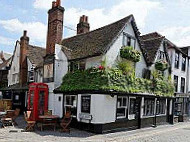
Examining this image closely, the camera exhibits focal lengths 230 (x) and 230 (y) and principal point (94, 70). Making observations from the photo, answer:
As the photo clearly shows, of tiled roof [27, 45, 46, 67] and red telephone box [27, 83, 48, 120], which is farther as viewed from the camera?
tiled roof [27, 45, 46, 67]

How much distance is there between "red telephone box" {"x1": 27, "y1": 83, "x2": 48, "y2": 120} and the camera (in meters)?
17.6

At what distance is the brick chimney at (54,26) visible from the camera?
61.8ft

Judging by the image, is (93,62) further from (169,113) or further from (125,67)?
(169,113)

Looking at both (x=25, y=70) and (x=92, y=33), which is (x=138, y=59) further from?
(x=25, y=70)

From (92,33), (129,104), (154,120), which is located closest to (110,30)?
(92,33)

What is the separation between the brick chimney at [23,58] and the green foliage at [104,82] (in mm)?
9100

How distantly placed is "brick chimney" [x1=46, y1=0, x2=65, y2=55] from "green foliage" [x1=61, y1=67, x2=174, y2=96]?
3.08 m

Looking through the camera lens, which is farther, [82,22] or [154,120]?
[82,22]

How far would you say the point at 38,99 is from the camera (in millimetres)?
18094

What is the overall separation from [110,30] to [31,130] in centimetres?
942

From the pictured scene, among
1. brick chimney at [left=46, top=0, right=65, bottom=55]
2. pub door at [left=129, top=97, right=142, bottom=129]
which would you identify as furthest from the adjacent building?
pub door at [left=129, top=97, right=142, bottom=129]

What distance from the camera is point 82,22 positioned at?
24828 mm

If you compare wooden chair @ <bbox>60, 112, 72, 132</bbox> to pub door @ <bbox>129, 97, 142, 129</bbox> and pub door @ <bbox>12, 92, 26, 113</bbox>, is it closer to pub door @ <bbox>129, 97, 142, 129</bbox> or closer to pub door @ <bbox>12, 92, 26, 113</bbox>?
pub door @ <bbox>129, 97, 142, 129</bbox>

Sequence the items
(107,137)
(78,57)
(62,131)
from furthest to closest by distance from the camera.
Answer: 1. (78,57)
2. (62,131)
3. (107,137)
